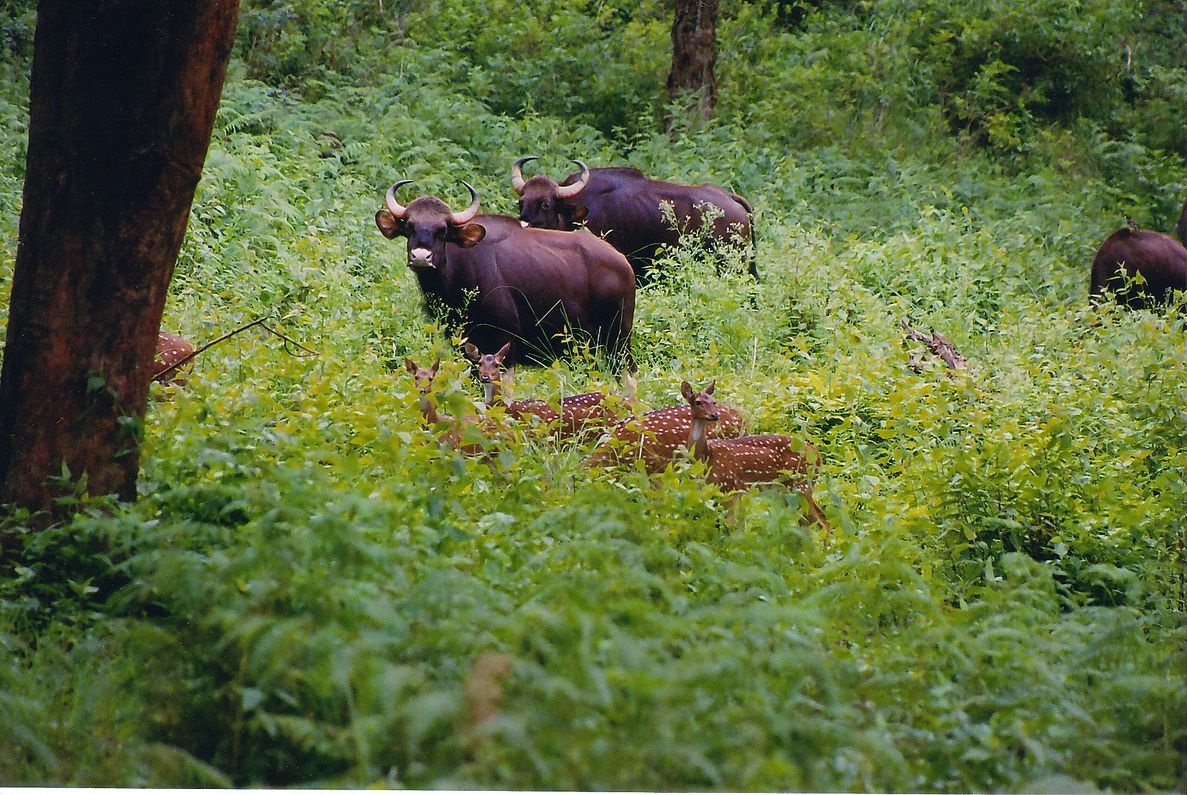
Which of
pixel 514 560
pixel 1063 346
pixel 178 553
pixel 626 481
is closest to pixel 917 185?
pixel 1063 346

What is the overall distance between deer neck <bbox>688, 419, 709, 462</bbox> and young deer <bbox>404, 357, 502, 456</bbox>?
3.16ft

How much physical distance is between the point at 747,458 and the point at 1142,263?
7244mm

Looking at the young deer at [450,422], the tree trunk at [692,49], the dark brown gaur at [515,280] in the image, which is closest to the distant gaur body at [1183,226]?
the dark brown gaur at [515,280]

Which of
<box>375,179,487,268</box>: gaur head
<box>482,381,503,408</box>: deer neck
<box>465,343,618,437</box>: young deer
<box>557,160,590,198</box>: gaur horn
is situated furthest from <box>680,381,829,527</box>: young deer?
<box>557,160,590,198</box>: gaur horn

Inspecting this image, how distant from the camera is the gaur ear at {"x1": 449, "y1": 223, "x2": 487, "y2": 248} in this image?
9953mm

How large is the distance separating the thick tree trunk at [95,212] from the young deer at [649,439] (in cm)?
237

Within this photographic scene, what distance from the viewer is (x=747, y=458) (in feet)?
23.0

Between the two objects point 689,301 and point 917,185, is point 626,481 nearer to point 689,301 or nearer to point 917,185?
point 689,301

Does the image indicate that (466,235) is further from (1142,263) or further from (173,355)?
(1142,263)

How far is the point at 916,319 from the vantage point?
36.0 feet

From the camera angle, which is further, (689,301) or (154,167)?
(689,301)

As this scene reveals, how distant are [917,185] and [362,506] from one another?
12.8 m

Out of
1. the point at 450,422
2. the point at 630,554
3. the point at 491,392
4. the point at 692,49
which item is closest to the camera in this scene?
the point at 630,554

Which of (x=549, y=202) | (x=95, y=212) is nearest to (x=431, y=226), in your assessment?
(x=549, y=202)
